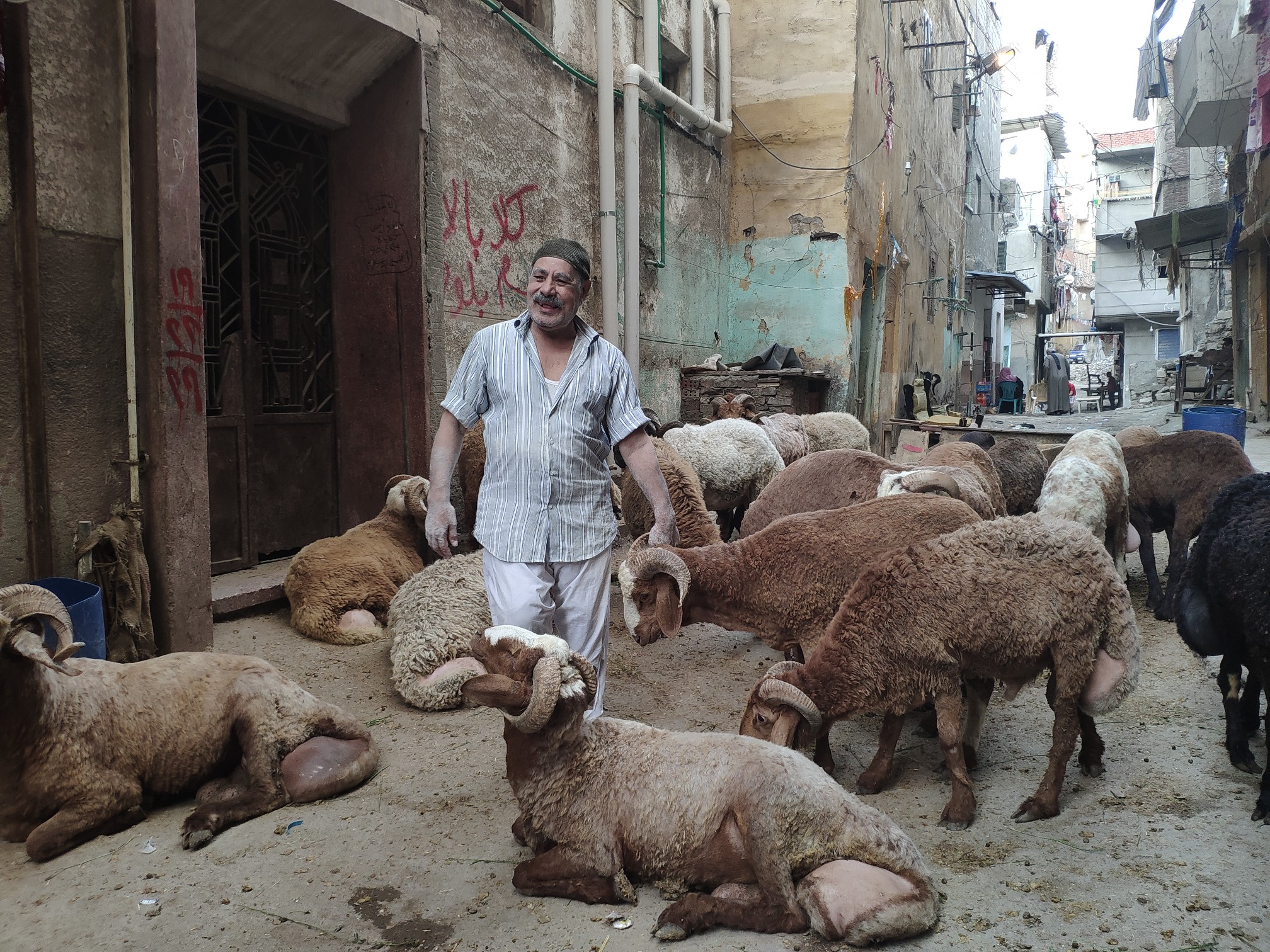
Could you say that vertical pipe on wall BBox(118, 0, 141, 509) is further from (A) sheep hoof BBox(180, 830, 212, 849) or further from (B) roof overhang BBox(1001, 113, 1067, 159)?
(B) roof overhang BBox(1001, 113, 1067, 159)

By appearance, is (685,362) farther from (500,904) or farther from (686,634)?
(500,904)

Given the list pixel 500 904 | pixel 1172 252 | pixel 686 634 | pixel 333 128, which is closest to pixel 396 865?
pixel 500 904

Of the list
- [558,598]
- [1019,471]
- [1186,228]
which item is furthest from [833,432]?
[1186,228]

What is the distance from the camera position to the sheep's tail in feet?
11.1

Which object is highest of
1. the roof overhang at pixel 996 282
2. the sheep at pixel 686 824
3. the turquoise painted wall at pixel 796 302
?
the roof overhang at pixel 996 282

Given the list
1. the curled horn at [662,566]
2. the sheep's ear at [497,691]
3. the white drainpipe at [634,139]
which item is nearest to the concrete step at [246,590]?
the curled horn at [662,566]

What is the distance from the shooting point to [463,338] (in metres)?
7.39

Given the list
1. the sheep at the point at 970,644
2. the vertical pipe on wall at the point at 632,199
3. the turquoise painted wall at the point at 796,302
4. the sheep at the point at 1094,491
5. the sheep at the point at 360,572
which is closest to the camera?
the sheep at the point at 970,644

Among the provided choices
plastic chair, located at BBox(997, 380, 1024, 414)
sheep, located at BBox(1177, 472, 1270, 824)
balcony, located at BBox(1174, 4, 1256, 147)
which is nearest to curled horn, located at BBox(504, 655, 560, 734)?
sheep, located at BBox(1177, 472, 1270, 824)

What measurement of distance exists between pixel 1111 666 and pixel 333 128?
6952mm

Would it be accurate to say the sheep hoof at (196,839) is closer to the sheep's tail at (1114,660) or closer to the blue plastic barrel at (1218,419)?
the sheep's tail at (1114,660)

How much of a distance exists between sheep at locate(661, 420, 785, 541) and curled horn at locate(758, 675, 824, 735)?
392 cm

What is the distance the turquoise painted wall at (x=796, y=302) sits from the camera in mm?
13227

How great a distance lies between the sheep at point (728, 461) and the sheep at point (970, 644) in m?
3.78
